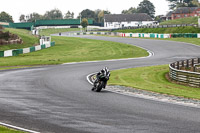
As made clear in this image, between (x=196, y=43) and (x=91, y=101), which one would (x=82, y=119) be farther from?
(x=196, y=43)

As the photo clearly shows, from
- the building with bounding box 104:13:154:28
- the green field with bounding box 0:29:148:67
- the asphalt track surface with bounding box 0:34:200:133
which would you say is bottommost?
the green field with bounding box 0:29:148:67

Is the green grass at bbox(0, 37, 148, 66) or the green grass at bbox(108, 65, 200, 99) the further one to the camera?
the green grass at bbox(0, 37, 148, 66)

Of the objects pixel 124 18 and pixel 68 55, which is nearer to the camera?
pixel 68 55

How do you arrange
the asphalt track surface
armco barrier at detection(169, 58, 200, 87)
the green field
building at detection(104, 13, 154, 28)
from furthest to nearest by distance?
1. building at detection(104, 13, 154, 28)
2. the green field
3. armco barrier at detection(169, 58, 200, 87)
4. the asphalt track surface

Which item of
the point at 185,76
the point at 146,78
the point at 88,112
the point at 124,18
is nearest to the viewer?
the point at 88,112

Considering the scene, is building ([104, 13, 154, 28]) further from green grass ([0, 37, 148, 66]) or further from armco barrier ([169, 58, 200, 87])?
armco barrier ([169, 58, 200, 87])

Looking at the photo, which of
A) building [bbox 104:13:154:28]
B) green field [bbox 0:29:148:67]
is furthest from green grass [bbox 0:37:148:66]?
building [bbox 104:13:154:28]

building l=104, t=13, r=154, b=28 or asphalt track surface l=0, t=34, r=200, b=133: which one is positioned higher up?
building l=104, t=13, r=154, b=28

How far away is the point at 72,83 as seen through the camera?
25766mm

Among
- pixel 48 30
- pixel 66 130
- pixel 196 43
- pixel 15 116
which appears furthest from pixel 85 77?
pixel 48 30

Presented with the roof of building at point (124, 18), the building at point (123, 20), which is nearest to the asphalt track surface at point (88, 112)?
the building at point (123, 20)

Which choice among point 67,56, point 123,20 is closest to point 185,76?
point 67,56

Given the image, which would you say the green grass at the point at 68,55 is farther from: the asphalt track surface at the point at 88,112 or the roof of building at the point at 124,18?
the roof of building at the point at 124,18

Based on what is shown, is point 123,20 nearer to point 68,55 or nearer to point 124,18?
point 124,18
